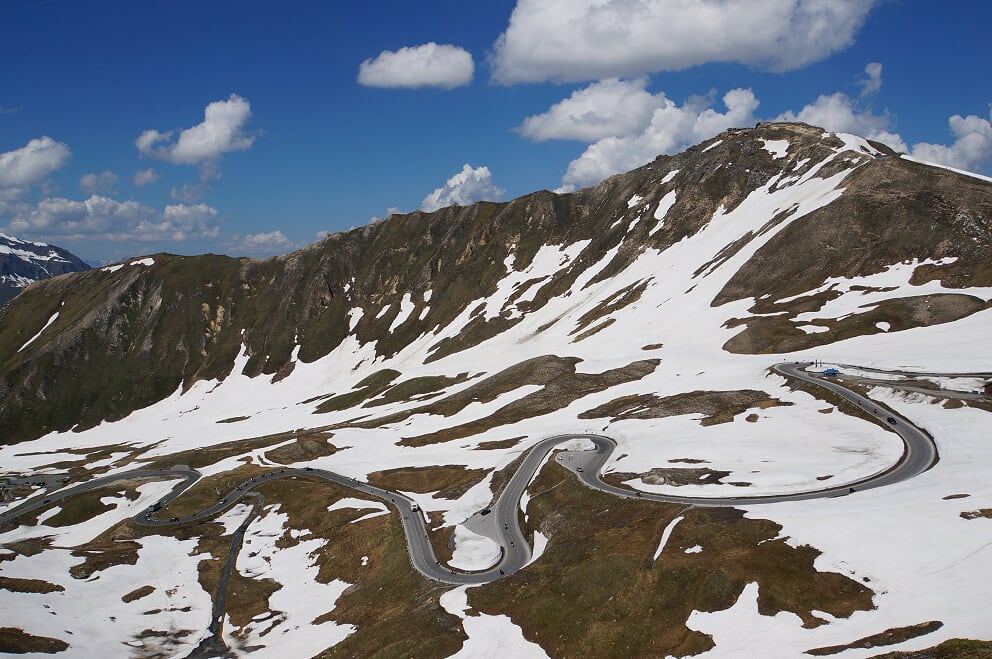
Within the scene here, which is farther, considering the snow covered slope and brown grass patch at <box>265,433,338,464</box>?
brown grass patch at <box>265,433,338,464</box>

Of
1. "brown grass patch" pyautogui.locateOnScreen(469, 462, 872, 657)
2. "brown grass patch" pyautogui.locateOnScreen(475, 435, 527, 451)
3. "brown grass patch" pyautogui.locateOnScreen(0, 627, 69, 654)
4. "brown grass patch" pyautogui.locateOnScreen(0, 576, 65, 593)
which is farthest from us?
"brown grass patch" pyautogui.locateOnScreen(475, 435, 527, 451)

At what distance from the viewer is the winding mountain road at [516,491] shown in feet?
190

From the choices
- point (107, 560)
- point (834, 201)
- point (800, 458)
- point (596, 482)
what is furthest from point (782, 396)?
point (107, 560)

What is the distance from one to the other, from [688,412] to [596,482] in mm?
27377

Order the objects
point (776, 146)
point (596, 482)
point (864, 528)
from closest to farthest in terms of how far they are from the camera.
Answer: point (864, 528)
point (596, 482)
point (776, 146)

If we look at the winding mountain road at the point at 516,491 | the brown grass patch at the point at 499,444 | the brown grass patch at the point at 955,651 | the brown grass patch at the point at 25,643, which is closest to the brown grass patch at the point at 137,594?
the winding mountain road at the point at 516,491

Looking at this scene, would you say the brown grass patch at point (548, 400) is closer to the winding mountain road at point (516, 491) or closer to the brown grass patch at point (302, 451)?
the brown grass patch at point (302, 451)

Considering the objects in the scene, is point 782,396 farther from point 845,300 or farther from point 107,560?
point 107,560

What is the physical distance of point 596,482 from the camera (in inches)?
2899

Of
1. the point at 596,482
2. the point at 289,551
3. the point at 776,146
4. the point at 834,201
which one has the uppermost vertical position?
the point at 776,146

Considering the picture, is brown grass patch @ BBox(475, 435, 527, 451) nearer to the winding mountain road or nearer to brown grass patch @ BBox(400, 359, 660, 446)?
the winding mountain road

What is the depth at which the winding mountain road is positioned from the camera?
190 ft

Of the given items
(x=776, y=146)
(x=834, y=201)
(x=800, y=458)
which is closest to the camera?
(x=800, y=458)

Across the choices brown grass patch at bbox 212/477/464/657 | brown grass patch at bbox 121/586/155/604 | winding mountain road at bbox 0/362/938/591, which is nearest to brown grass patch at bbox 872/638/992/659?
winding mountain road at bbox 0/362/938/591
